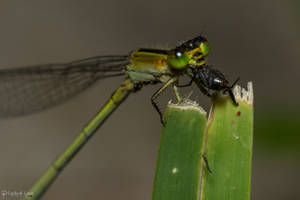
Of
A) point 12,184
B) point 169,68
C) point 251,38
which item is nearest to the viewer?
point 169,68

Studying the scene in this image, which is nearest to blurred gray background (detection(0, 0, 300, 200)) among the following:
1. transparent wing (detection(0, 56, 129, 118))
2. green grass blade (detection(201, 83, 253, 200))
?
transparent wing (detection(0, 56, 129, 118))

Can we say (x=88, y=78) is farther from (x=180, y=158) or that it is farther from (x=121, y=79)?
(x=121, y=79)

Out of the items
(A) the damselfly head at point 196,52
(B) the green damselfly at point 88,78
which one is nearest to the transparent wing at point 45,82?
(B) the green damselfly at point 88,78

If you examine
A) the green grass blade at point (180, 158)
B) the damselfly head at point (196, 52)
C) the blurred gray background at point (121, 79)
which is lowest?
the green grass blade at point (180, 158)

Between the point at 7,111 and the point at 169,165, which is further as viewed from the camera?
the point at 7,111

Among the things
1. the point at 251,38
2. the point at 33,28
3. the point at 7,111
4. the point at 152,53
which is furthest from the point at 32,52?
the point at 152,53

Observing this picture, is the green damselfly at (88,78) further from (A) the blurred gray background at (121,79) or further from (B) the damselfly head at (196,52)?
(A) the blurred gray background at (121,79)

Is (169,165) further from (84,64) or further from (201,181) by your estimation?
(84,64)
